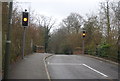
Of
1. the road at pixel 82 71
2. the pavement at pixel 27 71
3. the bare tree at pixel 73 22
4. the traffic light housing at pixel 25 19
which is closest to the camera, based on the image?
the pavement at pixel 27 71

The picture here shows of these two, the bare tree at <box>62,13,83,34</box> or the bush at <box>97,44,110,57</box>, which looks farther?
the bare tree at <box>62,13,83,34</box>

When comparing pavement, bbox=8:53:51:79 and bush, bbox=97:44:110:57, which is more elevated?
bush, bbox=97:44:110:57

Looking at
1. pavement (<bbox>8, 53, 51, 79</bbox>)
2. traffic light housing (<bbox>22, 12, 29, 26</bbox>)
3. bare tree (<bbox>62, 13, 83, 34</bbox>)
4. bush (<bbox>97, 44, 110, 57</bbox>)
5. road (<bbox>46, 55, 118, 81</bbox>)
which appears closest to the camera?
pavement (<bbox>8, 53, 51, 79</bbox>)

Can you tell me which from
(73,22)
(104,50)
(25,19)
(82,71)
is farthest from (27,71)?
(73,22)

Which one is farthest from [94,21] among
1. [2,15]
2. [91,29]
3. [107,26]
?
[2,15]

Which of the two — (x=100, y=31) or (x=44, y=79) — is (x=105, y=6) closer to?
(x=100, y=31)

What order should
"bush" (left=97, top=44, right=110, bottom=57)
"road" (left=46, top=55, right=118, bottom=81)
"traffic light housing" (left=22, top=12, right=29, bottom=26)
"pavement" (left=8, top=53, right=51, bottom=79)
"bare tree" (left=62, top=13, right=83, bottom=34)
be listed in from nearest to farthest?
"pavement" (left=8, top=53, right=51, bottom=79) < "road" (left=46, top=55, right=118, bottom=81) < "traffic light housing" (left=22, top=12, right=29, bottom=26) < "bush" (left=97, top=44, right=110, bottom=57) < "bare tree" (left=62, top=13, right=83, bottom=34)

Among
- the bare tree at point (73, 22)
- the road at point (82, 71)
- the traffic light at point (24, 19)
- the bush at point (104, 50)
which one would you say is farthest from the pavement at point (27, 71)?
the bare tree at point (73, 22)

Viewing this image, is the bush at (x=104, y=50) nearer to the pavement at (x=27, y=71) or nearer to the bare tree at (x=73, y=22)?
the pavement at (x=27, y=71)

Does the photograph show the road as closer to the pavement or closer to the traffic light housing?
the pavement

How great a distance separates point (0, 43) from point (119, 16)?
15.5 meters

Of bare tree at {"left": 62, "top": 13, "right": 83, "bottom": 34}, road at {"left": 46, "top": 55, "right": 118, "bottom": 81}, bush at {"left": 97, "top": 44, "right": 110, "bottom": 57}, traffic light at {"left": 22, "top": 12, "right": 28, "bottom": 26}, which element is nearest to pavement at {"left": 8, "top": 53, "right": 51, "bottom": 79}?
road at {"left": 46, "top": 55, "right": 118, "bottom": 81}

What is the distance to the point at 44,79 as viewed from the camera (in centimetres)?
1134

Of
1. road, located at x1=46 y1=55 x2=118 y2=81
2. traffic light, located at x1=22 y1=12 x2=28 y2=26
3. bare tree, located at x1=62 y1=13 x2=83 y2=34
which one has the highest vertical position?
bare tree, located at x1=62 y1=13 x2=83 y2=34
